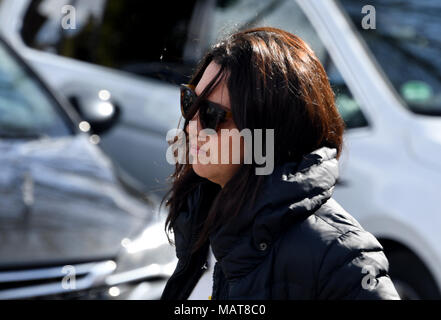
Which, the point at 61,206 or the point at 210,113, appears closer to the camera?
the point at 210,113

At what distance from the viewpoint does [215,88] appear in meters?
1.37

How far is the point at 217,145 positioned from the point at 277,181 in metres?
0.17

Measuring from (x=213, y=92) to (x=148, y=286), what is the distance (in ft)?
4.67

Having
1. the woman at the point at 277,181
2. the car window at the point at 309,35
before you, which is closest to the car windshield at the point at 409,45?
the car window at the point at 309,35

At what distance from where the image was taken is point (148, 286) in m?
2.60

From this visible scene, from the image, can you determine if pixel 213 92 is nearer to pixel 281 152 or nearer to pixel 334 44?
pixel 281 152

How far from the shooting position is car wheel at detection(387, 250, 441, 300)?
9.82ft

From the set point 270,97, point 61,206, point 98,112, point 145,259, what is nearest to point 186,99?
point 270,97

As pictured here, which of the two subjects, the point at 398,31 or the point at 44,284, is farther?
the point at 398,31

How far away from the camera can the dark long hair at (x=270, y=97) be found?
131 cm

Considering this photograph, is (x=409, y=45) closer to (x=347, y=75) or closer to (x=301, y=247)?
(x=347, y=75)

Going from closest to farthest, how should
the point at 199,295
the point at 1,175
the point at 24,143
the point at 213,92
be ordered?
the point at 213,92 → the point at 199,295 → the point at 1,175 → the point at 24,143

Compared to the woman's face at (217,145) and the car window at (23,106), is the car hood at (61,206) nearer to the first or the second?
the car window at (23,106)
